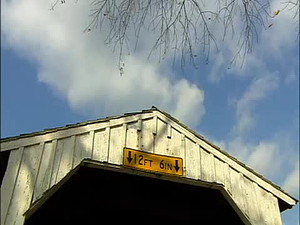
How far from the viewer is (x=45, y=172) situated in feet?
15.4

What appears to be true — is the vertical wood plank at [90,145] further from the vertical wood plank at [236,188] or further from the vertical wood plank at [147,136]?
the vertical wood plank at [236,188]

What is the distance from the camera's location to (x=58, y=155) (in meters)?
4.88

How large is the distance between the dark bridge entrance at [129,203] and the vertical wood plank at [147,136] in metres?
1.05

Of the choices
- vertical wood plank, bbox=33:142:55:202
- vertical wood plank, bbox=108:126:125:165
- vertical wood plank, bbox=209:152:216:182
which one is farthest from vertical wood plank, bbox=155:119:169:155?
vertical wood plank, bbox=33:142:55:202

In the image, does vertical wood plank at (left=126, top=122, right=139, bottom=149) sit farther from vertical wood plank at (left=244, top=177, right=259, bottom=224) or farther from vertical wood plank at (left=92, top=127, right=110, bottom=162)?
vertical wood plank at (left=244, top=177, right=259, bottom=224)

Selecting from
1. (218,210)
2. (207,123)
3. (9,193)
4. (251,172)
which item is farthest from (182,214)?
(9,193)

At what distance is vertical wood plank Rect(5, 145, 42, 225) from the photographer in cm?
432

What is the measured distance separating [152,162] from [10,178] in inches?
76.7

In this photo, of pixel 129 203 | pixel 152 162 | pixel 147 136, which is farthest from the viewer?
pixel 129 203

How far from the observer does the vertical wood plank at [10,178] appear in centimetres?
432

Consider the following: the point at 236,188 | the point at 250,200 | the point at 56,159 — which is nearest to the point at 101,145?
the point at 56,159

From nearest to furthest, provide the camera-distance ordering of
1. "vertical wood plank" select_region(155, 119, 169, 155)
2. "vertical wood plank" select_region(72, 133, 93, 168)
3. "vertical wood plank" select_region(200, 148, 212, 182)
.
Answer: "vertical wood plank" select_region(72, 133, 93, 168)
"vertical wood plank" select_region(155, 119, 169, 155)
"vertical wood plank" select_region(200, 148, 212, 182)

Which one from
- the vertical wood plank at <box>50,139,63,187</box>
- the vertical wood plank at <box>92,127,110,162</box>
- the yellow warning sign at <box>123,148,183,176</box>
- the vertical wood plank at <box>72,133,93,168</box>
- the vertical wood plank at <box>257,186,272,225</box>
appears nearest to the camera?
the vertical wood plank at <box>50,139,63,187</box>

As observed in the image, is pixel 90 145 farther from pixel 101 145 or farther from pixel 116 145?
pixel 116 145
